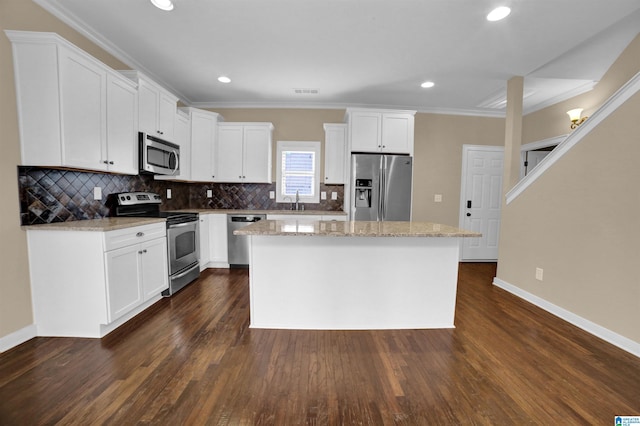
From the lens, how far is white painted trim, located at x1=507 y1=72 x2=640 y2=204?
2072mm

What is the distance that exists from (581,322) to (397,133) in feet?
9.98

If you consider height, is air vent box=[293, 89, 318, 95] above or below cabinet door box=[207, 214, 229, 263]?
above

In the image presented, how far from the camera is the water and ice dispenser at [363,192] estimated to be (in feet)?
12.7

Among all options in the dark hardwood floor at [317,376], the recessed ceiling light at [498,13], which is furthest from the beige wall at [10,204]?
the recessed ceiling light at [498,13]

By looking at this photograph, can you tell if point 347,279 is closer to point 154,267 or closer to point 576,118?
point 154,267

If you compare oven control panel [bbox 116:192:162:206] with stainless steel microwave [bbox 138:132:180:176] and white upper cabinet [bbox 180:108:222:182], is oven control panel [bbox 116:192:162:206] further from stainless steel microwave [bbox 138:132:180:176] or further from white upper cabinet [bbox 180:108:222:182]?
white upper cabinet [bbox 180:108:222:182]

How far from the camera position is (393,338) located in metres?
2.17

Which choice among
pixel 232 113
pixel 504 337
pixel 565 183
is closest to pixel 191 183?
pixel 232 113

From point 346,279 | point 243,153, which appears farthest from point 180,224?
point 346,279

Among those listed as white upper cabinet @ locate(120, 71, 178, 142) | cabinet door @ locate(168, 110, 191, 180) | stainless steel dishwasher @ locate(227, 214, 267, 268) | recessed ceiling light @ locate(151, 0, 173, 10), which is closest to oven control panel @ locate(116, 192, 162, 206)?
cabinet door @ locate(168, 110, 191, 180)

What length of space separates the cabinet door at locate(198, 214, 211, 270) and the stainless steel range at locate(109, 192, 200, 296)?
18cm

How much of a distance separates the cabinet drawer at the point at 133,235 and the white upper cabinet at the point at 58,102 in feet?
2.10

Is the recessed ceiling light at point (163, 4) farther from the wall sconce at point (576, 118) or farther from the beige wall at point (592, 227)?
the wall sconce at point (576, 118)

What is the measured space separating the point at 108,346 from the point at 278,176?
3.21 meters
